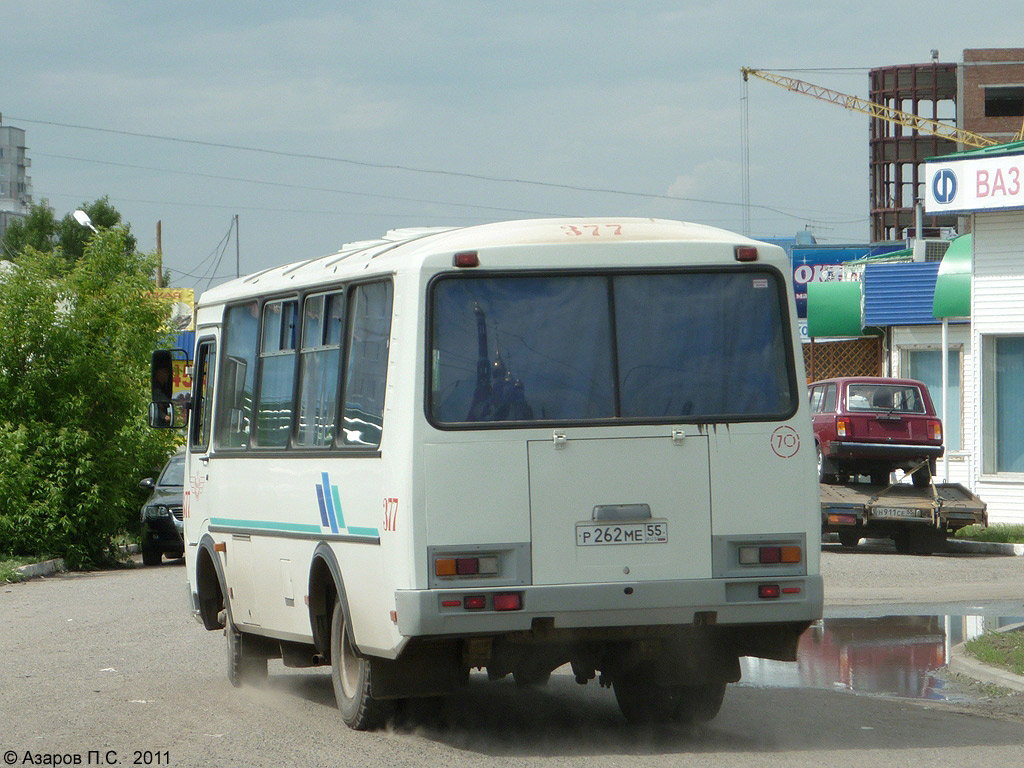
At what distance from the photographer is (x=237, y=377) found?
33.9 ft

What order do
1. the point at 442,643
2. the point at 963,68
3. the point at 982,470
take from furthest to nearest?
the point at 963,68 < the point at 982,470 < the point at 442,643

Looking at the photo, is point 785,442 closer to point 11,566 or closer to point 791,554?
point 791,554

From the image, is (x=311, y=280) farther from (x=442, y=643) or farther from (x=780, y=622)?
(x=780, y=622)

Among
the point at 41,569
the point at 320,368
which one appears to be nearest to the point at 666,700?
the point at 320,368

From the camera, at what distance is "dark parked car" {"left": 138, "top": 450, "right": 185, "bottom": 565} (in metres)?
22.8

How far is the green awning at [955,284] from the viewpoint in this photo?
28109 millimetres

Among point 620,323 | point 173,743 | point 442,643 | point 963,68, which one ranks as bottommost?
point 173,743

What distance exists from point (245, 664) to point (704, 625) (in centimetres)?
389

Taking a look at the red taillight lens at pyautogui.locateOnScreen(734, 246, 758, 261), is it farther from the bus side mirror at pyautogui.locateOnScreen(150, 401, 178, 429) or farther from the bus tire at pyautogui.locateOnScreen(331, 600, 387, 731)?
the bus side mirror at pyautogui.locateOnScreen(150, 401, 178, 429)

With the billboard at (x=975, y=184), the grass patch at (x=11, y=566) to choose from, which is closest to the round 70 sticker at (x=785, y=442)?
the grass patch at (x=11, y=566)

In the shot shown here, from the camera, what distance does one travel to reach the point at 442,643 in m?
7.83

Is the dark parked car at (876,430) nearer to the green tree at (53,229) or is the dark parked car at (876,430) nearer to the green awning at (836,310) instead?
the green awning at (836,310)

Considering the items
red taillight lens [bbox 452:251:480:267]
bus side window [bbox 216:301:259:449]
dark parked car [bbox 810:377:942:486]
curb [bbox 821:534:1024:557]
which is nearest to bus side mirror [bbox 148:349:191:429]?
bus side window [bbox 216:301:259:449]

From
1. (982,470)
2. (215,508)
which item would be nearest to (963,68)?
(982,470)
